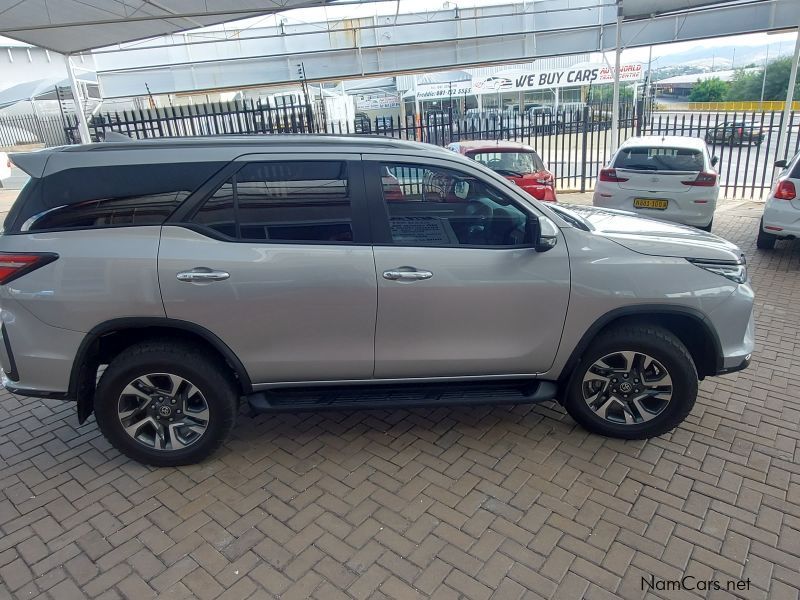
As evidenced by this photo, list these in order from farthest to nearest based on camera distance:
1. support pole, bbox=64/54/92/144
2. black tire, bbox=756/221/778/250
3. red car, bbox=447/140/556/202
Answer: support pole, bbox=64/54/92/144
red car, bbox=447/140/556/202
black tire, bbox=756/221/778/250

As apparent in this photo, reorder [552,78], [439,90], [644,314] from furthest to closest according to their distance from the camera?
[439,90] → [552,78] → [644,314]

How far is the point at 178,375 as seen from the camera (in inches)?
122

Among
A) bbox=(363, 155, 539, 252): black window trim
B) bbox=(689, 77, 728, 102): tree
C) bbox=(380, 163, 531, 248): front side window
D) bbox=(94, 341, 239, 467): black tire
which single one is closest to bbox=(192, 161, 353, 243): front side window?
bbox=(363, 155, 539, 252): black window trim

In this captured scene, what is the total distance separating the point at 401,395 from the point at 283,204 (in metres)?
1.32

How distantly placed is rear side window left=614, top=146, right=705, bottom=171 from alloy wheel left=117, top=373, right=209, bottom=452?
6.93m

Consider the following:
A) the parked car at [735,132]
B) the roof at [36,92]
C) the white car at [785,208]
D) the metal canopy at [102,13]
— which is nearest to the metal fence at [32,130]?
the roof at [36,92]

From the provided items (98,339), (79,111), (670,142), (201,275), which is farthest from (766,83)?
(98,339)

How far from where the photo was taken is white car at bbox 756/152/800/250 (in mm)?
6480

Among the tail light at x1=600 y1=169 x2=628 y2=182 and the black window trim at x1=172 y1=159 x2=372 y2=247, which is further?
the tail light at x1=600 y1=169 x2=628 y2=182

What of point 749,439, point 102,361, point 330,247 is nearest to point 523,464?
point 749,439

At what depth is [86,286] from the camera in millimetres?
2943

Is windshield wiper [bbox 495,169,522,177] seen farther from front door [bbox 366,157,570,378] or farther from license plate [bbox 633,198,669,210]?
front door [bbox 366,157,570,378]

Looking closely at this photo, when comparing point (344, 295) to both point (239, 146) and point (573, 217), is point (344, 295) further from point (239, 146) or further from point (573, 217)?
point (573, 217)

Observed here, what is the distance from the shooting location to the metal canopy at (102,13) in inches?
348
